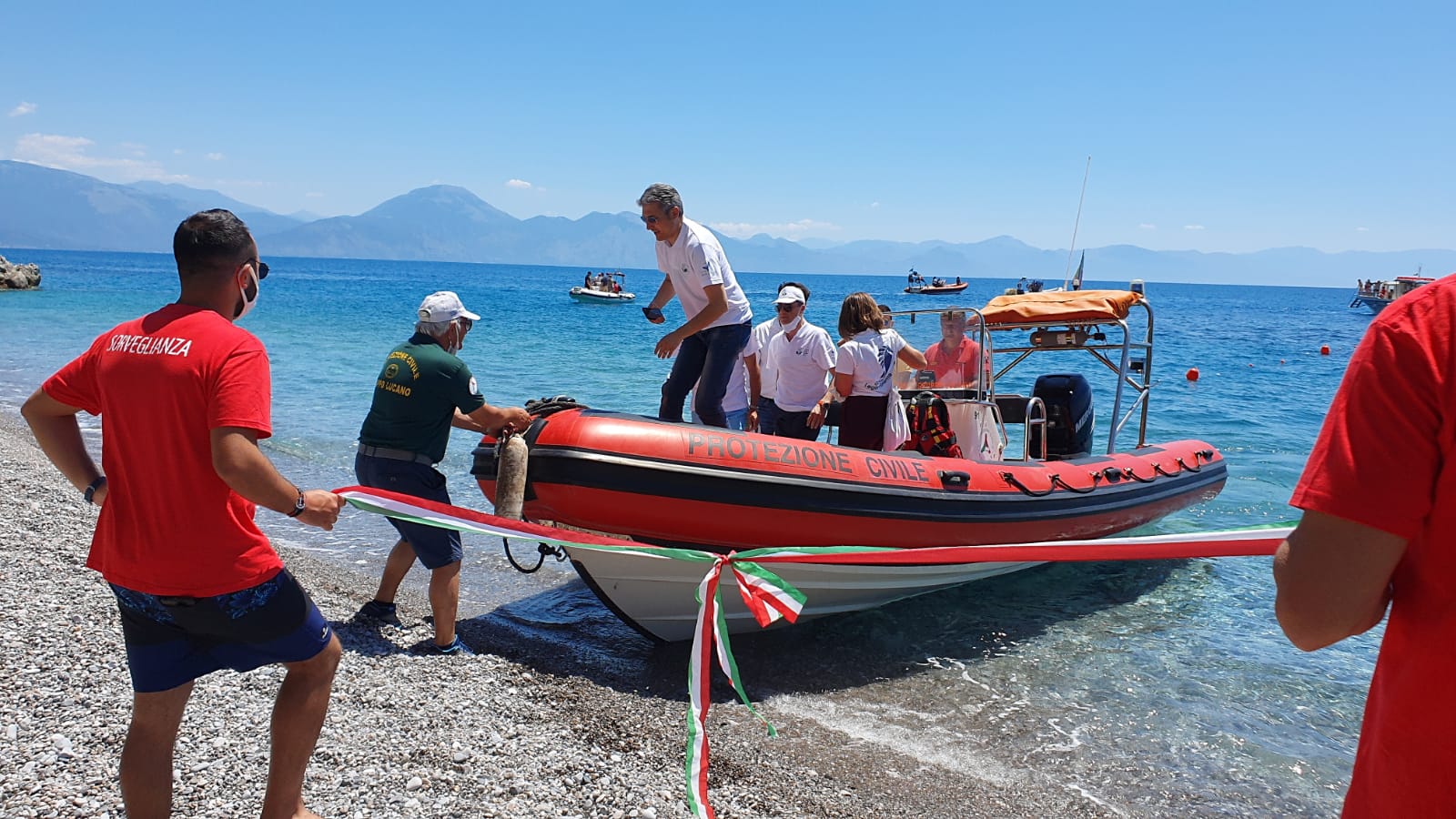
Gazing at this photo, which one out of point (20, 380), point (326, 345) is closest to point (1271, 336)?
point (326, 345)

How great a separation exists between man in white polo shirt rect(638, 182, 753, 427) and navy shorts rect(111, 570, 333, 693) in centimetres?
268

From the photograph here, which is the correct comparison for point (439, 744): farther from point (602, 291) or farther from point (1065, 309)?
point (602, 291)

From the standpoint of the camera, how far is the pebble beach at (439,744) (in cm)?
285

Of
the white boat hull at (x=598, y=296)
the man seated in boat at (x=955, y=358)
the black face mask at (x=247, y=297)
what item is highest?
the black face mask at (x=247, y=297)

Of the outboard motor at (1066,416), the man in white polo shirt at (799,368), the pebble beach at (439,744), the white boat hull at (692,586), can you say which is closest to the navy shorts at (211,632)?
the pebble beach at (439,744)

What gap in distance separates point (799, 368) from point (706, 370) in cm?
110

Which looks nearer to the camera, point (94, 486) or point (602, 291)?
point (94, 486)

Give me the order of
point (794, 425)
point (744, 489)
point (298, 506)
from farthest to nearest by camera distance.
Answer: point (794, 425) → point (744, 489) → point (298, 506)

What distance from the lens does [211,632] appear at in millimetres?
2080

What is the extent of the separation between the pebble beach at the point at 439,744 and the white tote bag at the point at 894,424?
1929 mm

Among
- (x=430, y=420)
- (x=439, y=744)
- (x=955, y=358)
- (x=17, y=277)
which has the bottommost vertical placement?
(x=439, y=744)

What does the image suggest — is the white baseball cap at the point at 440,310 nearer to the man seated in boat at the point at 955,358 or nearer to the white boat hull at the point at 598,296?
the man seated in boat at the point at 955,358

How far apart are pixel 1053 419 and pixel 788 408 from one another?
7.05 ft

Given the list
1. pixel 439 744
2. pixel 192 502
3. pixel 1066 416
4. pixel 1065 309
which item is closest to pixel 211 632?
pixel 192 502
